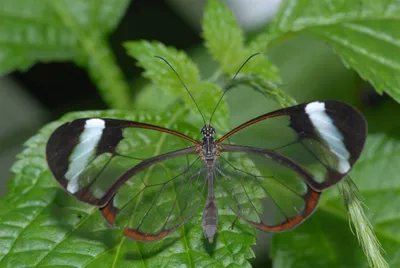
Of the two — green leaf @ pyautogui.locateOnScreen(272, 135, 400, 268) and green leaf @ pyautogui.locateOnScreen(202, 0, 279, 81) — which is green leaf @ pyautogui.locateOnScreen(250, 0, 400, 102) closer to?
green leaf @ pyautogui.locateOnScreen(202, 0, 279, 81)

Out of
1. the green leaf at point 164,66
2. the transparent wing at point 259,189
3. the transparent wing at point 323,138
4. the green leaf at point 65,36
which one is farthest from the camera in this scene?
the green leaf at point 65,36

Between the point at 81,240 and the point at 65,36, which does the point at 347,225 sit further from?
the point at 65,36

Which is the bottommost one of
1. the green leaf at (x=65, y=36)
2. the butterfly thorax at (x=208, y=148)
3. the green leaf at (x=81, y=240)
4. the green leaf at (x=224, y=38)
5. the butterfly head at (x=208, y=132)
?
the green leaf at (x=81, y=240)

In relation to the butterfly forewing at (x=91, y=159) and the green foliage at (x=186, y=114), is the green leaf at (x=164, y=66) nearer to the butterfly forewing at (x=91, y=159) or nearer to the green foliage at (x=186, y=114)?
the green foliage at (x=186, y=114)

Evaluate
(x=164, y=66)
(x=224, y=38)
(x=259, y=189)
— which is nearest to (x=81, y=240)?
(x=259, y=189)

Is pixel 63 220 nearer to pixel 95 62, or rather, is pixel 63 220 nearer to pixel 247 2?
pixel 95 62

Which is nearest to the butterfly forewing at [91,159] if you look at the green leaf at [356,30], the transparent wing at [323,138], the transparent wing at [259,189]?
the transparent wing at [259,189]

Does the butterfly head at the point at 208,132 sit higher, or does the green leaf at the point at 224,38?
the green leaf at the point at 224,38
